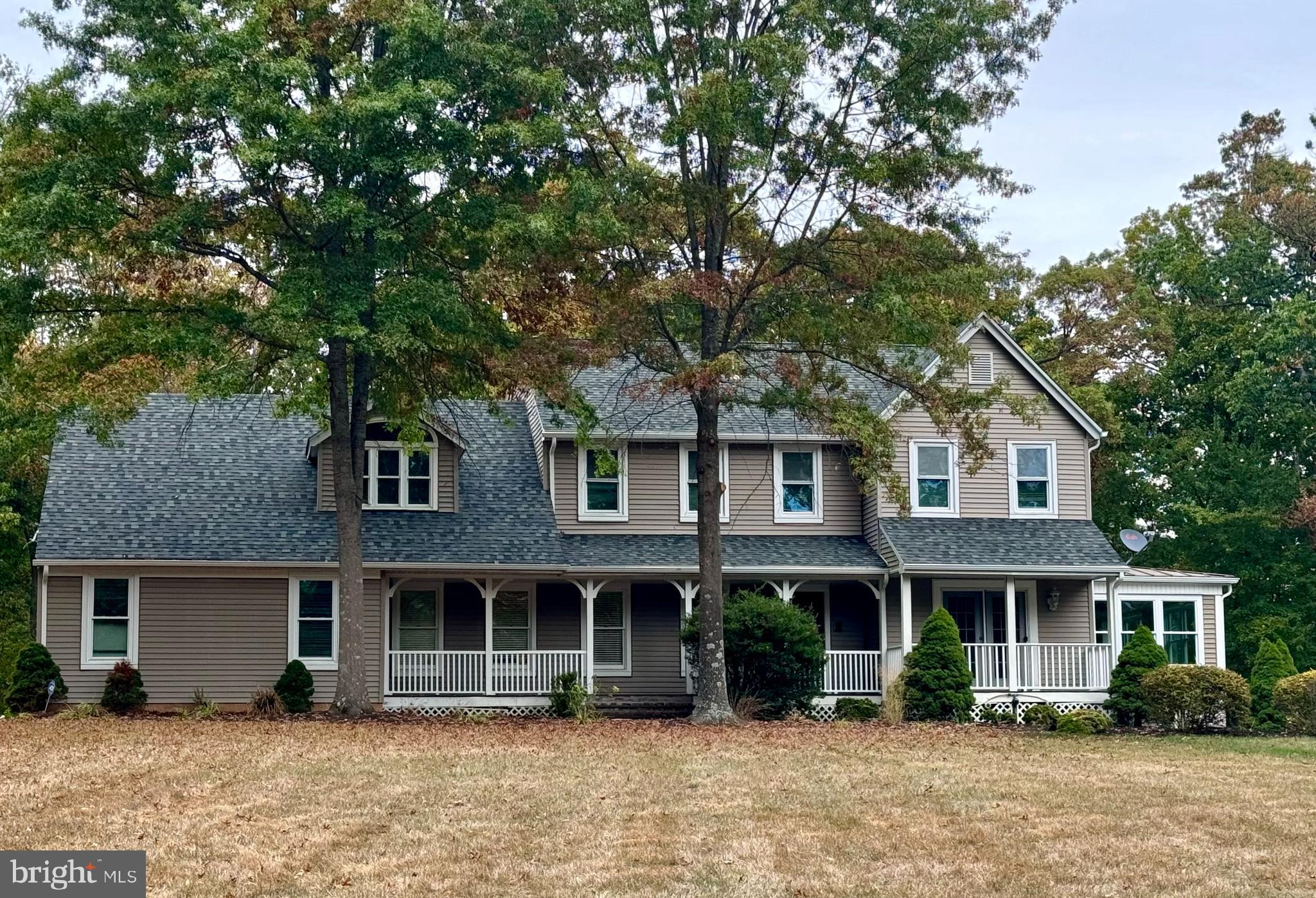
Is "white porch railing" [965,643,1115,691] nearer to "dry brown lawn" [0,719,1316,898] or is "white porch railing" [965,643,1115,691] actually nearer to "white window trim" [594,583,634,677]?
"white window trim" [594,583,634,677]

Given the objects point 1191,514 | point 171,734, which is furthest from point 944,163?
point 1191,514

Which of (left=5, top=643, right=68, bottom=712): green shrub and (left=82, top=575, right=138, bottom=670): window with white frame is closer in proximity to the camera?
(left=5, top=643, right=68, bottom=712): green shrub

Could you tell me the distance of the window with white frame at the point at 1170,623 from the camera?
105ft

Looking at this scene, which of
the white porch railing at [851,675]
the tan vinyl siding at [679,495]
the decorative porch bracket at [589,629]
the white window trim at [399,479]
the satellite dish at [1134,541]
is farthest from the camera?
the tan vinyl siding at [679,495]

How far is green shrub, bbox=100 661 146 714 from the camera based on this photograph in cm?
2700

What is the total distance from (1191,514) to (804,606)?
1170 centimetres

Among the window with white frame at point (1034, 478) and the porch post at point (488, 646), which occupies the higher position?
the window with white frame at point (1034, 478)

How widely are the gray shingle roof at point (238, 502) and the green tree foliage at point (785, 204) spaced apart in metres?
4.07

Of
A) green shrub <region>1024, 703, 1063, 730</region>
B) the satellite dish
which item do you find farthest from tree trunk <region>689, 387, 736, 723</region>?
the satellite dish

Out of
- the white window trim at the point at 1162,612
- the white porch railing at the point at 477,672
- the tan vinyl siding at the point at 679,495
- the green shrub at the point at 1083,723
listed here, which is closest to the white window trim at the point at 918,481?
the tan vinyl siding at the point at 679,495

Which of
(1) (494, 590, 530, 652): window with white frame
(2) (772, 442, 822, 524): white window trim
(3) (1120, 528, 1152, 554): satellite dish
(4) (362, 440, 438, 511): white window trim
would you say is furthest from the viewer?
(2) (772, 442, 822, 524): white window trim

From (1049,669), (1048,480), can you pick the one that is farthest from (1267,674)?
(1048,480)

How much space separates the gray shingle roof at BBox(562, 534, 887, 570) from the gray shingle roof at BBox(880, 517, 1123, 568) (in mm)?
775

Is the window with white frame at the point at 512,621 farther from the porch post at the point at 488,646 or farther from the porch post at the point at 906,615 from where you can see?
the porch post at the point at 906,615
